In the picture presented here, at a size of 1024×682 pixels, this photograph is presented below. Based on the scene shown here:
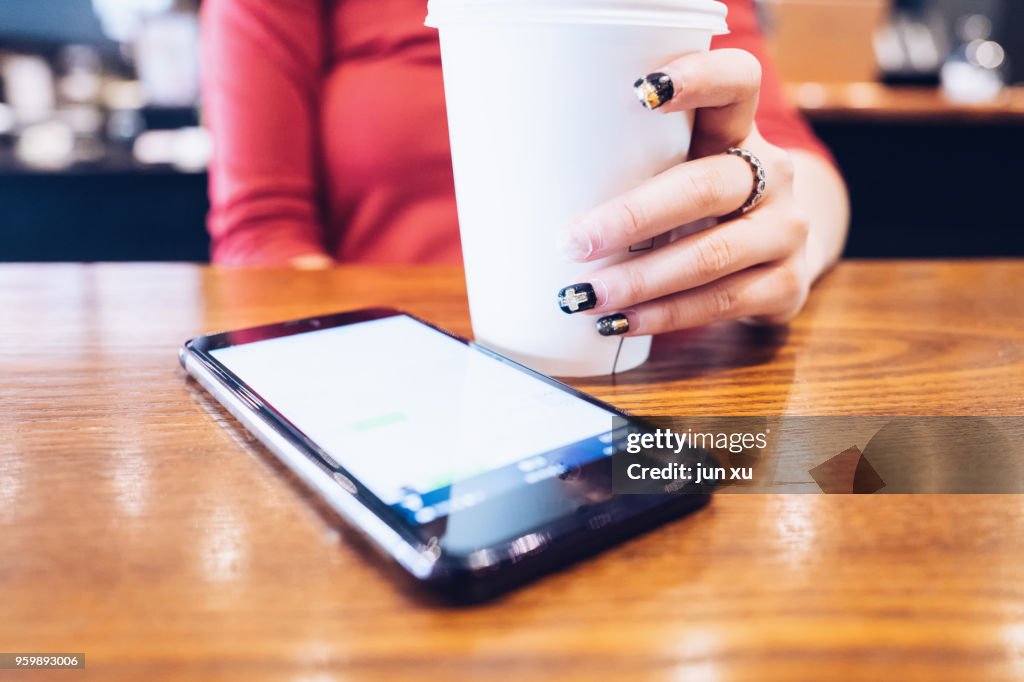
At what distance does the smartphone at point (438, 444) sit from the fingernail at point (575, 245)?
0.20ft

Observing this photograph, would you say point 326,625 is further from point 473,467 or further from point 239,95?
point 239,95

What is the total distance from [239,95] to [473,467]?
26.9 inches

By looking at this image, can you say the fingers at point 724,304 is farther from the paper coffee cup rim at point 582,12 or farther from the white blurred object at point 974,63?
the white blurred object at point 974,63

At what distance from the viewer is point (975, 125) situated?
6.31 ft

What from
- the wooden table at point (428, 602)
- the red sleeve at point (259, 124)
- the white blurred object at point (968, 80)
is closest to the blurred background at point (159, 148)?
the white blurred object at point (968, 80)

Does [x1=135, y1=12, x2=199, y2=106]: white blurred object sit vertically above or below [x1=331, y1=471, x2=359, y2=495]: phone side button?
above

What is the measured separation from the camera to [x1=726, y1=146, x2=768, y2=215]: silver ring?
16.3 inches

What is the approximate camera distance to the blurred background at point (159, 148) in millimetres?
1722

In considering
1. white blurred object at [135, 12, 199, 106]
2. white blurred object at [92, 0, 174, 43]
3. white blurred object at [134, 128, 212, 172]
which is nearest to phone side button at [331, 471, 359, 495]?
white blurred object at [134, 128, 212, 172]

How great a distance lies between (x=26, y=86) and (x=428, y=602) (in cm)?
217

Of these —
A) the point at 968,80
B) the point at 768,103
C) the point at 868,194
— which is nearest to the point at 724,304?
the point at 768,103

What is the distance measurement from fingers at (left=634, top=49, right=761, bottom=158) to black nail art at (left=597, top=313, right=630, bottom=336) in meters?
0.10

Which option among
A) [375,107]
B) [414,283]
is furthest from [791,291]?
[375,107]

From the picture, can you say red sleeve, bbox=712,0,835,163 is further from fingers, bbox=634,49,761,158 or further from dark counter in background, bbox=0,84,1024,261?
dark counter in background, bbox=0,84,1024,261
